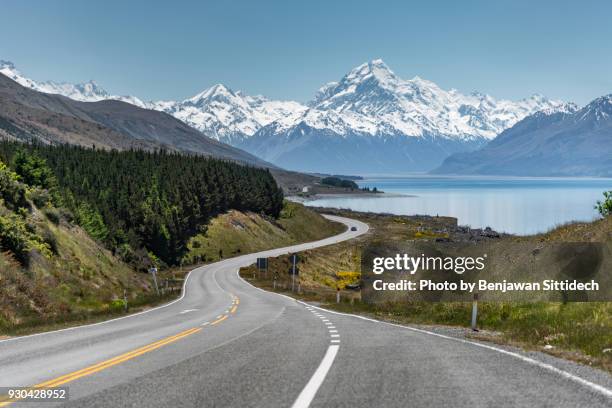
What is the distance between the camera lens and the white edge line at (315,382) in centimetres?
797

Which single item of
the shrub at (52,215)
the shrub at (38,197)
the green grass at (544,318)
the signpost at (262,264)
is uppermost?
the shrub at (38,197)

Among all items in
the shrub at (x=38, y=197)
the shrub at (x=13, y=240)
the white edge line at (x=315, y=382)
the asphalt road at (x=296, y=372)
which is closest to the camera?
the white edge line at (x=315, y=382)

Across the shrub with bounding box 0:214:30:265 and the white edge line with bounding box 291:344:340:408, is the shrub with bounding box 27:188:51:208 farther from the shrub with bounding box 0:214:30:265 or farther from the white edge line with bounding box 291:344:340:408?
the white edge line with bounding box 291:344:340:408

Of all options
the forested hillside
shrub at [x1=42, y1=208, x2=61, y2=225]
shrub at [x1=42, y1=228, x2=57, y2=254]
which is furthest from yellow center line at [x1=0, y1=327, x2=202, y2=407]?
the forested hillside

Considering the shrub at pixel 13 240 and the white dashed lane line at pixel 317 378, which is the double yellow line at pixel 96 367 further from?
the shrub at pixel 13 240

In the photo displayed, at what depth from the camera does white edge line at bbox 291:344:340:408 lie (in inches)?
314

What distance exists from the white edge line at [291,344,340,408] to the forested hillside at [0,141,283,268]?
5140cm

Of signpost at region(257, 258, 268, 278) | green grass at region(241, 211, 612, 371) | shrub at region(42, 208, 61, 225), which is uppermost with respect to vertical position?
shrub at region(42, 208, 61, 225)

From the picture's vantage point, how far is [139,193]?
333 ft

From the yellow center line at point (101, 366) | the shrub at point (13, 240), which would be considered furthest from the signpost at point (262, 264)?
the yellow center line at point (101, 366)

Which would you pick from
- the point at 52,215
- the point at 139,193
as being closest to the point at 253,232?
the point at 139,193

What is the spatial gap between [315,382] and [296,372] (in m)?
0.97

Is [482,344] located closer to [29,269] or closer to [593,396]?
[593,396]

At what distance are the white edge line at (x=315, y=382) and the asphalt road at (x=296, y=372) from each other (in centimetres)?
2
